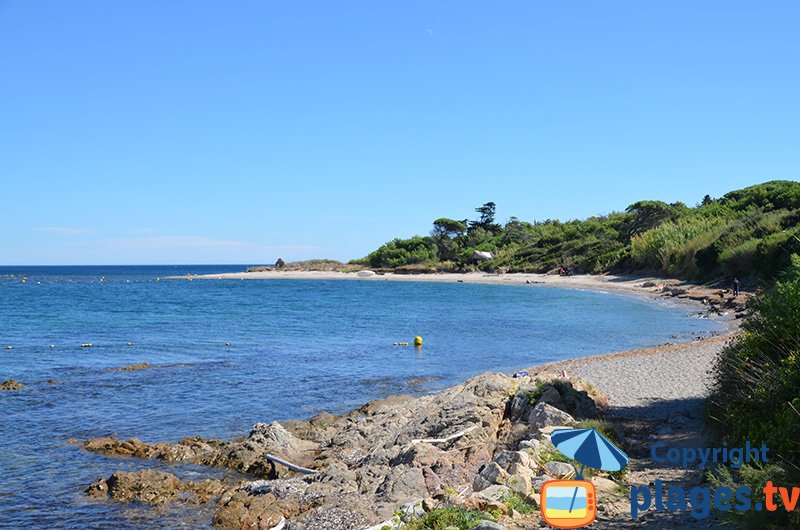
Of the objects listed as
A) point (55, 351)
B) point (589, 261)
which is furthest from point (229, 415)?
point (589, 261)

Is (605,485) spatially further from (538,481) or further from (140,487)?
(140,487)

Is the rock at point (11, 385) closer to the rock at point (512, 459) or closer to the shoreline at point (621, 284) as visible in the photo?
the rock at point (512, 459)

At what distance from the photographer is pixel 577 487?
6.67 meters

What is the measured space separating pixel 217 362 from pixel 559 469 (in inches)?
683

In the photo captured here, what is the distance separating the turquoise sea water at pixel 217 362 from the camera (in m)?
11.7

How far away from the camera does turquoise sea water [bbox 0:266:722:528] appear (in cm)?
1173

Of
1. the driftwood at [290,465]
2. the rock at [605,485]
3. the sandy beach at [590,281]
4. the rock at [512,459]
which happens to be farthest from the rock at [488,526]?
the sandy beach at [590,281]

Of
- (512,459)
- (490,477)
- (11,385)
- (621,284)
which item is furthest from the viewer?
(621,284)

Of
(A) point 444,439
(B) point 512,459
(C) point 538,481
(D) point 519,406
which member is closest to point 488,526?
(C) point 538,481

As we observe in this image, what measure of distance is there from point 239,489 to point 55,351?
64.6ft

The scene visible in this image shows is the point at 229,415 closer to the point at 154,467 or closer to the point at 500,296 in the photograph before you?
the point at 154,467

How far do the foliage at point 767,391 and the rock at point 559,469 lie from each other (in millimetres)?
1780

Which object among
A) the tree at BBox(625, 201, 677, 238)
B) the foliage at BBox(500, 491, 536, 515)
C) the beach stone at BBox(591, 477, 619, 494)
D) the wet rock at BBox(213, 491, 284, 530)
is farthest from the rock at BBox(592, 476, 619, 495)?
the tree at BBox(625, 201, 677, 238)

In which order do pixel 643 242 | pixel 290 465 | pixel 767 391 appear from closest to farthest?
pixel 767 391, pixel 290 465, pixel 643 242
